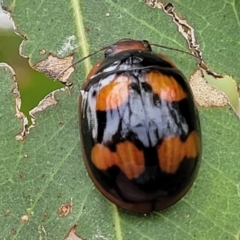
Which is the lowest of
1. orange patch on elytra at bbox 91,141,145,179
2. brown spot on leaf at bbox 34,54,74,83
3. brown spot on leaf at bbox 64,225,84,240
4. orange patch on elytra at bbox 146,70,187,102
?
brown spot on leaf at bbox 64,225,84,240

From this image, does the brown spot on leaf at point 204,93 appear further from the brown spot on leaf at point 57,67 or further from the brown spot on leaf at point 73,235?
the brown spot on leaf at point 73,235

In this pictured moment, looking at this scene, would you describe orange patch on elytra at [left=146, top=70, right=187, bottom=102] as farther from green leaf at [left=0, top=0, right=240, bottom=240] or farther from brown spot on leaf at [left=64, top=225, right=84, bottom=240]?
brown spot on leaf at [left=64, top=225, right=84, bottom=240]

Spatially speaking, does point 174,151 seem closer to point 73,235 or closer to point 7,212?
point 73,235

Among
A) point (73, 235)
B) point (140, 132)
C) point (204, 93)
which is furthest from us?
point (204, 93)

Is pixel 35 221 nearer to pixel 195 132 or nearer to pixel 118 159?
pixel 118 159

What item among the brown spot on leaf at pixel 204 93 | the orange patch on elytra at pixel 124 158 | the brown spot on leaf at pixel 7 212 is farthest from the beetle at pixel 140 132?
the brown spot on leaf at pixel 7 212

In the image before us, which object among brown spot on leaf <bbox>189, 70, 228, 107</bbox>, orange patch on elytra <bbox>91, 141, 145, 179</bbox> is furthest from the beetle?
brown spot on leaf <bbox>189, 70, 228, 107</bbox>

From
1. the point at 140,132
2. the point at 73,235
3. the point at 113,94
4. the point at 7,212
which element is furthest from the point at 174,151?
the point at 7,212

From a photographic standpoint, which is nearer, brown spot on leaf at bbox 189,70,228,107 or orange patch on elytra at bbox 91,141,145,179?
orange patch on elytra at bbox 91,141,145,179
